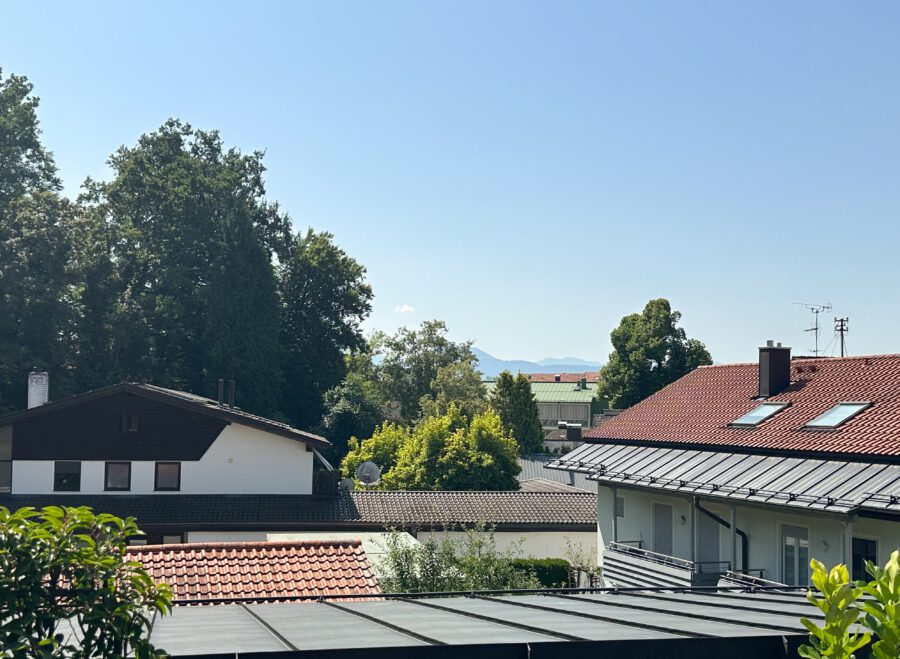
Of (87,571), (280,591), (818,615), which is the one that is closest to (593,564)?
(280,591)

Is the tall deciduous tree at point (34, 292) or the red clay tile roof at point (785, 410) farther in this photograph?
the tall deciduous tree at point (34, 292)

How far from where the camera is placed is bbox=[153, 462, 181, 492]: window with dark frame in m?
35.2

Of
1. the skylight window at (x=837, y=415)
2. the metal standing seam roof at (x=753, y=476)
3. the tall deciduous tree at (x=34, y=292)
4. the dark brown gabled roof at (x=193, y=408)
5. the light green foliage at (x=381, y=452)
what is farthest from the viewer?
the tall deciduous tree at (x=34, y=292)

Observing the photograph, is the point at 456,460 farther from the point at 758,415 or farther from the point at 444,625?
the point at 444,625

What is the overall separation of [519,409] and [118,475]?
107 feet

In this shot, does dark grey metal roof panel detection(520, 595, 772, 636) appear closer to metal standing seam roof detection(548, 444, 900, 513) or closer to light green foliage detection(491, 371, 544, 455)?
metal standing seam roof detection(548, 444, 900, 513)

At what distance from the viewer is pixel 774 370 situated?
28.0 meters

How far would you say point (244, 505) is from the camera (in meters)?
34.0

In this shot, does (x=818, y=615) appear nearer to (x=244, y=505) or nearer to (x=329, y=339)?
(x=244, y=505)

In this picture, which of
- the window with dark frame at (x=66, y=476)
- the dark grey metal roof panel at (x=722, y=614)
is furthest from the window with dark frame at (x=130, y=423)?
the dark grey metal roof panel at (x=722, y=614)

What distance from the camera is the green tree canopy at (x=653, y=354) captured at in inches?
2751

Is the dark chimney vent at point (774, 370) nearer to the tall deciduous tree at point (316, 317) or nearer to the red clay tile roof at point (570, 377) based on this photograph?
the tall deciduous tree at point (316, 317)

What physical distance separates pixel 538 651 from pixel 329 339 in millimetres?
60714

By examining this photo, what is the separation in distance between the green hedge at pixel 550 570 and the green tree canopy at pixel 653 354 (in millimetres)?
41205
